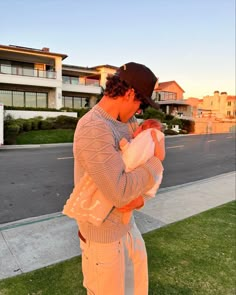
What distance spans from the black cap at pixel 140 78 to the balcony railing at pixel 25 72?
1116 inches

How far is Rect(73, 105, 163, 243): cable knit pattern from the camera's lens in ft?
4.59

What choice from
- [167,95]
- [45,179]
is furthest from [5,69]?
[167,95]

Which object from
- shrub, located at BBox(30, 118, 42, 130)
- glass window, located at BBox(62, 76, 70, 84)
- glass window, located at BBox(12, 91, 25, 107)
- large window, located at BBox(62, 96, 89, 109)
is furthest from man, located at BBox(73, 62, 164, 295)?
large window, located at BBox(62, 96, 89, 109)

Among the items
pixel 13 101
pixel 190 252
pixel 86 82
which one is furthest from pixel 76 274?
pixel 86 82

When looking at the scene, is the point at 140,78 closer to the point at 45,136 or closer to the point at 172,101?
the point at 45,136

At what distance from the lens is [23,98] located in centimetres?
2992

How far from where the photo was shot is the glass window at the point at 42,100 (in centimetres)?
3109

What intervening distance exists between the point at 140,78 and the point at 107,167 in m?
0.51

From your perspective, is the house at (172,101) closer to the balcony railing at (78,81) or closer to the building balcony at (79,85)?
the balcony railing at (78,81)

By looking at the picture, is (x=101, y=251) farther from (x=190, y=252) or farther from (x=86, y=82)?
(x=86, y=82)

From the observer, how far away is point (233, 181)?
8.43 metres

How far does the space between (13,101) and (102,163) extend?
30.1m

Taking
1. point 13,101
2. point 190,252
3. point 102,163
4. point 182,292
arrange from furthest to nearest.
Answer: point 13,101 → point 190,252 → point 182,292 → point 102,163

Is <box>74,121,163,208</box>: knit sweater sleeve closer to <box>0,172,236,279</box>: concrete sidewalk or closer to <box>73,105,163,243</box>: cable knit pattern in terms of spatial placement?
<box>73,105,163,243</box>: cable knit pattern
